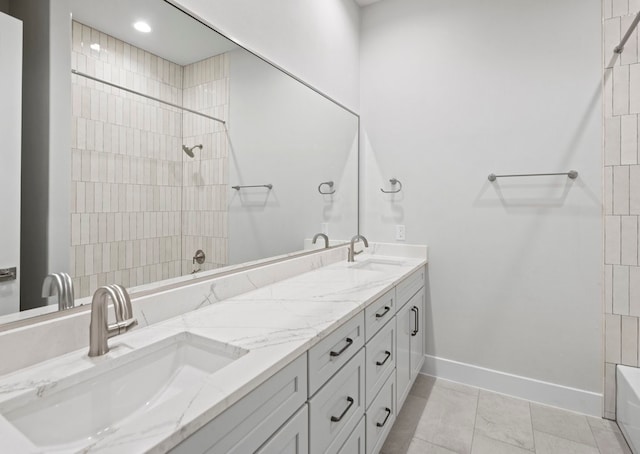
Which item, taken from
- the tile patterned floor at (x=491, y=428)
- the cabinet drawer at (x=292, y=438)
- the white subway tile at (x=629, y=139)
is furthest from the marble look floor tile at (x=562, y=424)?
the cabinet drawer at (x=292, y=438)

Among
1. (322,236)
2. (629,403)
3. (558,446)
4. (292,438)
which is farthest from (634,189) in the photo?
(292,438)

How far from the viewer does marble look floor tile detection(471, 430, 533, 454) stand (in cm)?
165

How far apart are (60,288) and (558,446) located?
228cm

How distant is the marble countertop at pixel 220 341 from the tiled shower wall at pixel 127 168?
0.23 meters

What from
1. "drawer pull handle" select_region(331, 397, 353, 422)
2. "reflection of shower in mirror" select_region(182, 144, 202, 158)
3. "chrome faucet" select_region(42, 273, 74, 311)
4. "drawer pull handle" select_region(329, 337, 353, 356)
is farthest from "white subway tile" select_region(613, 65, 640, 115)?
"chrome faucet" select_region(42, 273, 74, 311)

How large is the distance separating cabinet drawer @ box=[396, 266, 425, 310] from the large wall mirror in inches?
26.4

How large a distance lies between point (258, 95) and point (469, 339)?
2.05 meters

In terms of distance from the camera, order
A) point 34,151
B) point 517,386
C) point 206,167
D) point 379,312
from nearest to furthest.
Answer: point 34,151
point 206,167
point 379,312
point 517,386

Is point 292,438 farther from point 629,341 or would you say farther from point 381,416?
point 629,341

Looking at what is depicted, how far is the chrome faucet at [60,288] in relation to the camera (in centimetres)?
89

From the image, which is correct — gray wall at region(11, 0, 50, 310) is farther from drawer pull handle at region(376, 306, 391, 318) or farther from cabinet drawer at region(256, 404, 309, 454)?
drawer pull handle at region(376, 306, 391, 318)

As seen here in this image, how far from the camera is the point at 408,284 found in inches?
78.4

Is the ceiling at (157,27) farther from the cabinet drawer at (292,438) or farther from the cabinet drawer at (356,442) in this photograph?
the cabinet drawer at (356,442)

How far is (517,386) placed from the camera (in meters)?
2.14
